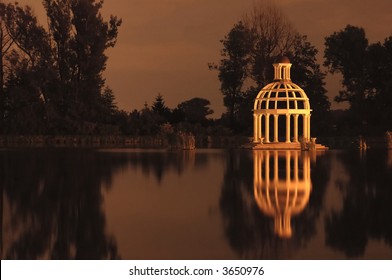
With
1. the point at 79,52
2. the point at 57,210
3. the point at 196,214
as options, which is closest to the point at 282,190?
the point at 196,214

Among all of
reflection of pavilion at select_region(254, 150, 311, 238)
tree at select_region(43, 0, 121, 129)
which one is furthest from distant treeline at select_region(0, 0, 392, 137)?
reflection of pavilion at select_region(254, 150, 311, 238)

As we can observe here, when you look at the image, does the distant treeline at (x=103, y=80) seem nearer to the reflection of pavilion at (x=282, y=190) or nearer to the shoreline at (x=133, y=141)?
the shoreline at (x=133, y=141)

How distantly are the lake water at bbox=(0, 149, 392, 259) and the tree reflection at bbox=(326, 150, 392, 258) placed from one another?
0.05 feet

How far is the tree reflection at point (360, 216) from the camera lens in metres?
10.7

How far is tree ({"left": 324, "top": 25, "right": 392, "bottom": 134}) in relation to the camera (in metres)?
51.3

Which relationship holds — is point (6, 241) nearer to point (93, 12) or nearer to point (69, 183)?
point (69, 183)

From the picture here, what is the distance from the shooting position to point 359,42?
177 feet

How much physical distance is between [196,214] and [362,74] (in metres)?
41.6

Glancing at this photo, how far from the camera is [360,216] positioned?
13.3m

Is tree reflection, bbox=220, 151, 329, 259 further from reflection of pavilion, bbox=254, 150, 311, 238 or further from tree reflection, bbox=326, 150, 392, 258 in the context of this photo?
tree reflection, bbox=326, 150, 392, 258

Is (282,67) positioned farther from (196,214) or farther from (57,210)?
(57,210)

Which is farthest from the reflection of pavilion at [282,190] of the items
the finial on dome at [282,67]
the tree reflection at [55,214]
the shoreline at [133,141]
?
the shoreline at [133,141]
